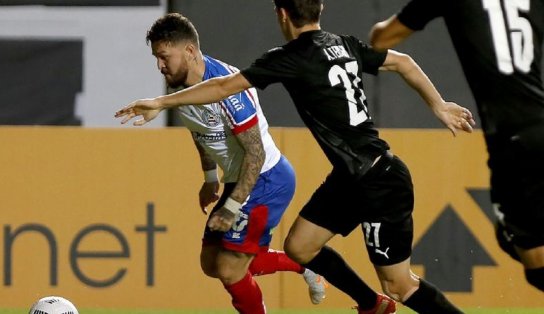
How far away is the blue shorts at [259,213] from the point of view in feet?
→ 23.0

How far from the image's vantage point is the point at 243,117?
22.3 feet

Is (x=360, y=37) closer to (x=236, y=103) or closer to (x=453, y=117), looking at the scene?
(x=236, y=103)

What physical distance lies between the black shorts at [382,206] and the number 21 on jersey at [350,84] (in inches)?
9.3

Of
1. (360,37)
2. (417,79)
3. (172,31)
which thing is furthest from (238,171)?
(360,37)

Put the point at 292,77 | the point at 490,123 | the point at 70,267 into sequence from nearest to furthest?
the point at 490,123 < the point at 292,77 < the point at 70,267

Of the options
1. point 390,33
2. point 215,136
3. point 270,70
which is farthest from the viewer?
point 215,136

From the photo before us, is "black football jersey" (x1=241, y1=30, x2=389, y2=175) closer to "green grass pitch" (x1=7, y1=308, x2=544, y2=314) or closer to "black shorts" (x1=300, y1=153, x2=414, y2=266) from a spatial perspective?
"black shorts" (x1=300, y1=153, x2=414, y2=266)

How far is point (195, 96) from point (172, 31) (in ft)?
2.68

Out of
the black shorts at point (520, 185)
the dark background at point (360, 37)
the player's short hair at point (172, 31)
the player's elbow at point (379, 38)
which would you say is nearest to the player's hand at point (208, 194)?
the player's short hair at point (172, 31)

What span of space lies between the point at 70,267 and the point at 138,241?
0.49 m

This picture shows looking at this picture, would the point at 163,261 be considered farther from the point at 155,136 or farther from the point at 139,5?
the point at 139,5

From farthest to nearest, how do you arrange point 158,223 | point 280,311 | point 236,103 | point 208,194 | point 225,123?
1. point 158,223
2. point 280,311
3. point 208,194
4. point 225,123
5. point 236,103

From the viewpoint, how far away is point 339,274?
7102mm

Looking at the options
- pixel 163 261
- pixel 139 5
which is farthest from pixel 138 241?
pixel 139 5
